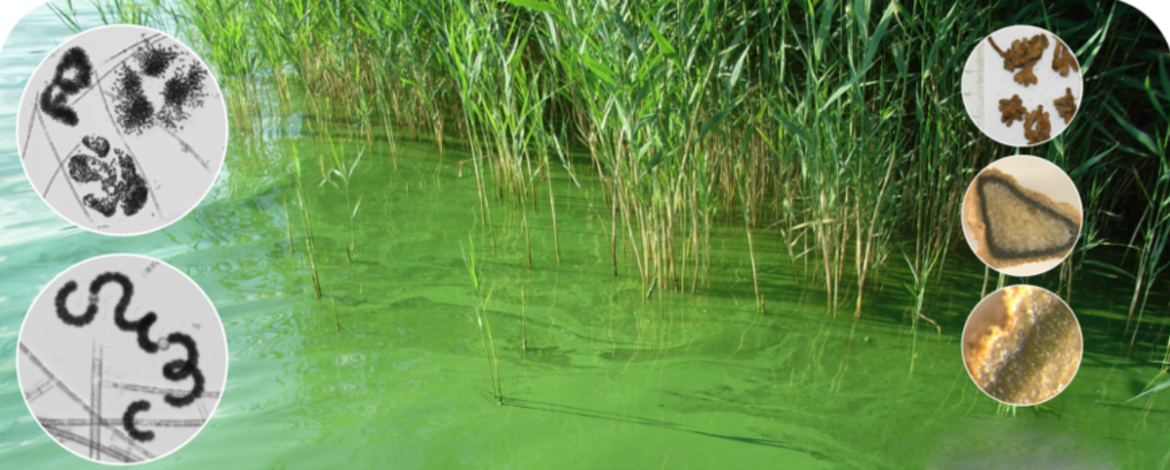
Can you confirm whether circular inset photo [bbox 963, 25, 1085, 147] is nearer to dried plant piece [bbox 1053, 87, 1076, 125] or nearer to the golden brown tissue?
dried plant piece [bbox 1053, 87, 1076, 125]

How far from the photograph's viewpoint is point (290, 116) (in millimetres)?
4734

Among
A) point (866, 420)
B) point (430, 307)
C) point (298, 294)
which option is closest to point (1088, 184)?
point (866, 420)

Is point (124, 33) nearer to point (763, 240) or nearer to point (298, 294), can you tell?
point (298, 294)

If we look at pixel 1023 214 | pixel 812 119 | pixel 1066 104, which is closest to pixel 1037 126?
pixel 1066 104

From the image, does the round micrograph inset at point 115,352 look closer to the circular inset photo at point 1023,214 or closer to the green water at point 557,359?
the green water at point 557,359

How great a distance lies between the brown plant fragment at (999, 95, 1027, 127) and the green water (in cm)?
82

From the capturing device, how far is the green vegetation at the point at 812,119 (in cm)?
230

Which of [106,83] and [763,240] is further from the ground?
[106,83]

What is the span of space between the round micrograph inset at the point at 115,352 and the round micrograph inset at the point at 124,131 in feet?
0.53

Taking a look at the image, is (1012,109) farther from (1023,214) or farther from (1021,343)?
(1021,343)

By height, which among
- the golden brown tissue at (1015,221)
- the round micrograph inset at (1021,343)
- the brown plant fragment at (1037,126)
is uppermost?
the brown plant fragment at (1037,126)

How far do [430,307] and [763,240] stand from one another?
139 cm

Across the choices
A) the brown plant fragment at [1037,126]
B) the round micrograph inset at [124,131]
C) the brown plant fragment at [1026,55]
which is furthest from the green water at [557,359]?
the brown plant fragment at [1026,55]

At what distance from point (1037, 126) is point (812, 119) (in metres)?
0.94
